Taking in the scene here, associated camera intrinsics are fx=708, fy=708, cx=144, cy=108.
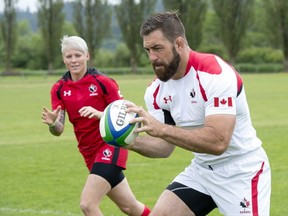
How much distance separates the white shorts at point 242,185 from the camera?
5668 mm

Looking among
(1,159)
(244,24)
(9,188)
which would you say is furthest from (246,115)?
(244,24)

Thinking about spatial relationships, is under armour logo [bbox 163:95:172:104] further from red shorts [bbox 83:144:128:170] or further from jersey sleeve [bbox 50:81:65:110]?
jersey sleeve [bbox 50:81:65:110]

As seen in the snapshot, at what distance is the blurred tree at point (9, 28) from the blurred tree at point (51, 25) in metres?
2.88

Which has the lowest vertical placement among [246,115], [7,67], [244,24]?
[7,67]

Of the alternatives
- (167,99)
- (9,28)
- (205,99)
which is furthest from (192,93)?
(9,28)

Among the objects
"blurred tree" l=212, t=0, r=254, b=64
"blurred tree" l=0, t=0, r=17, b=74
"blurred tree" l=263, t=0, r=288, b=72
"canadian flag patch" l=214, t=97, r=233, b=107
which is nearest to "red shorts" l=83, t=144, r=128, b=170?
"canadian flag patch" l=214, t=97, r=233, b=107

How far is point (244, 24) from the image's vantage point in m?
72.8

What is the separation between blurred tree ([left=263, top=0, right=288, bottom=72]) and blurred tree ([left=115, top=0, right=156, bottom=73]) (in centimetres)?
1390

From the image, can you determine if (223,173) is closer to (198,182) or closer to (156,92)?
(198,182)

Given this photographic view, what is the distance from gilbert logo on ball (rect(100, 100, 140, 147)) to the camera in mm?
5457

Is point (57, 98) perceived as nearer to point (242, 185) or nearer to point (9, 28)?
point (242, 185)

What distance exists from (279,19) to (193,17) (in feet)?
31.7

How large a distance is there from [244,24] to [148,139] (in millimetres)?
68095

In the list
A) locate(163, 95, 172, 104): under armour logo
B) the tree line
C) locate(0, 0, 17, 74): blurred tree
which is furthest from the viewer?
locate(0, 0, 17, 74): blurred tree
